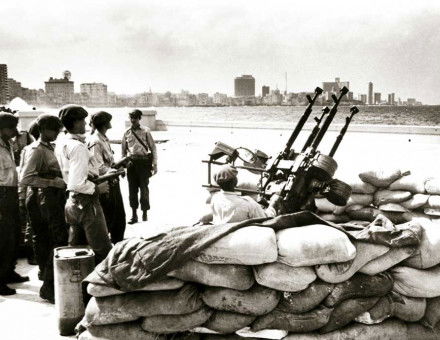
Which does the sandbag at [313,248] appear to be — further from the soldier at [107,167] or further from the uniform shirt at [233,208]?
the soldier at [107,167]

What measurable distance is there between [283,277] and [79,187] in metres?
1.87

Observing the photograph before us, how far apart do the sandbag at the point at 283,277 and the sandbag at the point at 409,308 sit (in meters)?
0.68

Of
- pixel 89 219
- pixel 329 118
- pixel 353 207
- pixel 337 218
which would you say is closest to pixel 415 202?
pixel 353 207

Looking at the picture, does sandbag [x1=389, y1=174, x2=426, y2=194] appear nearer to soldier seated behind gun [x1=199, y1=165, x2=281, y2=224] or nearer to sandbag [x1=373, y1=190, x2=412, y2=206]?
sandbag [x1=373, y1=190, x2=412, y2=206]

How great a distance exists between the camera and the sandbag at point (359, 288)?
12.1 ft

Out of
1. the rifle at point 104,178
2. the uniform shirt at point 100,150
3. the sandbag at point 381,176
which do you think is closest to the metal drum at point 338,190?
the sandbag at point 381,176

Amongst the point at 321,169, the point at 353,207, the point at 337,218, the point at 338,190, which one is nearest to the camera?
the point at 321,169

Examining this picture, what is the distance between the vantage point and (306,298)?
3645mm

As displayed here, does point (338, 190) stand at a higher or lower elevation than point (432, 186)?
higher

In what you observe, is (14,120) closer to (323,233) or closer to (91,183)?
(91,183)

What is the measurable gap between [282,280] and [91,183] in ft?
6.13

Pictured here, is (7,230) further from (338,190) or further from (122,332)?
(338,190)

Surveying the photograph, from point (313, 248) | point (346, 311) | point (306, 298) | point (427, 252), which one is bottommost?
point (346, 311)

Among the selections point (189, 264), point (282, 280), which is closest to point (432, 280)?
point (282, 280)
